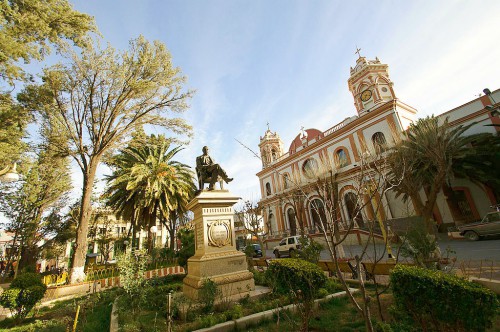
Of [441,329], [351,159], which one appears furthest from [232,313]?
[351,159]

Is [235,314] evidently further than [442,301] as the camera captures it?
Yes

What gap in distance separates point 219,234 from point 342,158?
20.8 metres

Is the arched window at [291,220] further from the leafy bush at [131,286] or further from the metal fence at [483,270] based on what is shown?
the leafy bush at [131,286]

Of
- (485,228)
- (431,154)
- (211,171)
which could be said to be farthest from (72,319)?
(485,228)

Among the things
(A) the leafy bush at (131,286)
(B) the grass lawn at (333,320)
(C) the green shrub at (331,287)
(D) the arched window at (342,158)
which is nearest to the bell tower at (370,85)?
(D) the arched window at (342,158)

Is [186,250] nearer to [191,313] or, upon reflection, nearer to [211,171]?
[211,171]

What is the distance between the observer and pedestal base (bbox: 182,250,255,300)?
5.82 metres

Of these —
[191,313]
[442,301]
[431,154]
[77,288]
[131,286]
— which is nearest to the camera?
[442,301]

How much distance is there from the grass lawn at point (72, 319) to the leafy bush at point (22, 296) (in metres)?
0.36

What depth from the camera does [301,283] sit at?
12.5 ft

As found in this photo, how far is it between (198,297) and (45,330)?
3.10 m

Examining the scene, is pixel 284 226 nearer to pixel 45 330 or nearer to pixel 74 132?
pixel 74 132

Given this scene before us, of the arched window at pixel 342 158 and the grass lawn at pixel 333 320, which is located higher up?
the arched window at pixel 342 158

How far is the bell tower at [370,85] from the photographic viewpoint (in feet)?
75.5
